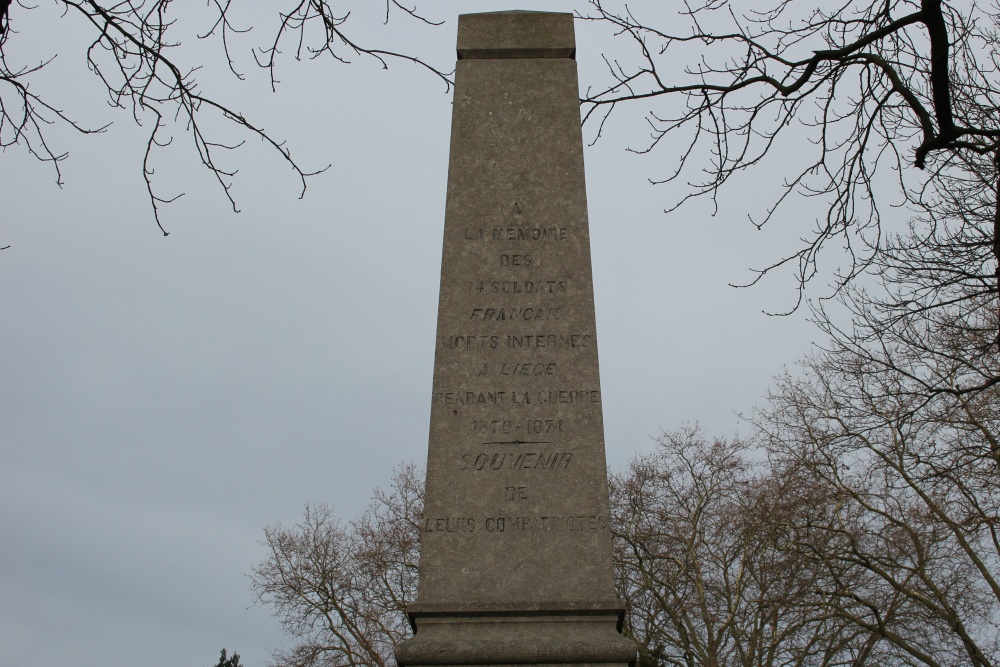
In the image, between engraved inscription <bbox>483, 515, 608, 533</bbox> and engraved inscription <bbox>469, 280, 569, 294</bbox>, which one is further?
engraved inscription <bbox>469, 280, 569, 294</bbox>

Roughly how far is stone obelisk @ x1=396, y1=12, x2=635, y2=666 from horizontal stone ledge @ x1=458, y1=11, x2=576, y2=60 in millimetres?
10

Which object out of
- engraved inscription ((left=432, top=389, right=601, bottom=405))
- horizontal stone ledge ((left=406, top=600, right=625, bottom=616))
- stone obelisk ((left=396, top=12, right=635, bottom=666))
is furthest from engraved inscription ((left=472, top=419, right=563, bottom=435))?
horizontal stone ledge ((left=406, top=600, right=625, bottom=616))

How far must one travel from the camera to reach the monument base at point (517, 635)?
5.60 m

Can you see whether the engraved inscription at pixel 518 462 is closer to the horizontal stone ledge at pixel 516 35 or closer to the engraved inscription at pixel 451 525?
the engraved inscription at pixel 451 525

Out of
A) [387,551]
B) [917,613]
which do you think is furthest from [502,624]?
[387,551]

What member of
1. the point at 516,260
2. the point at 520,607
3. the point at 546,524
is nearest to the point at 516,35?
the point at 516,260

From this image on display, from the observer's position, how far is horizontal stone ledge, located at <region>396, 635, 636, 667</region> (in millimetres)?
5582

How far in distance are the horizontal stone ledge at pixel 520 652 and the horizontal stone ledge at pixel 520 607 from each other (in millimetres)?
169

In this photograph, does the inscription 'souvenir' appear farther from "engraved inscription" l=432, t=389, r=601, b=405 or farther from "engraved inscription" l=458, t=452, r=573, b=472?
"engraved inscription" l=458, t=452, r=573, b=472

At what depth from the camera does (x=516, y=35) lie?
7.59 metres

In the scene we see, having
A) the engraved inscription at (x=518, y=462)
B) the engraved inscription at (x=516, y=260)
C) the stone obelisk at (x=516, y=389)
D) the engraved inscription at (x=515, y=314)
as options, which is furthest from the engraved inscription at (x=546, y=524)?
the engraved inscription at (x=516, y=260)

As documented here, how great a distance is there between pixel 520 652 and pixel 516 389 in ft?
5.30

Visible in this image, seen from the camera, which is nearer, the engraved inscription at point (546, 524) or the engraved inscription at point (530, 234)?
the engraved inscription at point (546, 524)

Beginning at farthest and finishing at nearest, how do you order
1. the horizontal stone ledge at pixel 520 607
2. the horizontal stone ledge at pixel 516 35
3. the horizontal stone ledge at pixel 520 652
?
the horizontal stone ledge at pixel 516 35, the horizontal stone ledge at pixel 520 607, the horizontal stone ledge at pixel 520 652
